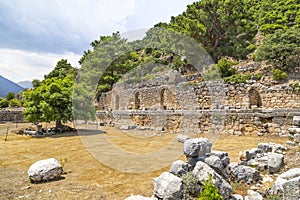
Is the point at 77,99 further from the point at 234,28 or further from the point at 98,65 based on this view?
the point at 234,28

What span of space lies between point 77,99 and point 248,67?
1343cm

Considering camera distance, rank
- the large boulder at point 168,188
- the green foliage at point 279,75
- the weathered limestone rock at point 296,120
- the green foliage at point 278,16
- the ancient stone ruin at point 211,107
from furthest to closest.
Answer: the green foliage at point 278,16
the green foliage at point 279,75
the ancient stone ruin at point 211,107
the weathered limestone rock at point 296,120
the large boulder at point 168,188

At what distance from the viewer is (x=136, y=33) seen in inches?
324

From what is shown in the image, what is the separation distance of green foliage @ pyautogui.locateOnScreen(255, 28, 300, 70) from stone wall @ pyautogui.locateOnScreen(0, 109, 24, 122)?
23.2 m

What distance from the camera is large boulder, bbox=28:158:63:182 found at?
4406mm

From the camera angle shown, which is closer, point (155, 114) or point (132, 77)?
point (155, 114)

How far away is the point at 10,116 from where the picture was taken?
21.6 m

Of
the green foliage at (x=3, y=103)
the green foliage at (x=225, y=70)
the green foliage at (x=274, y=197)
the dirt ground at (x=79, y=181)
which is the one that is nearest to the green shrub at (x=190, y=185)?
the dirt ground at (x=79, y=181)

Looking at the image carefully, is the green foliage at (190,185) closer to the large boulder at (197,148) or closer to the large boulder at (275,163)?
the large boulder at (197,148)

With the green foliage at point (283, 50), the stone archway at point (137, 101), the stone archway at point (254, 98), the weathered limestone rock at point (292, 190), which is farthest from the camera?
the stone archway at point (137, 101)

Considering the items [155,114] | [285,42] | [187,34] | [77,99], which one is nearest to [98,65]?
[77,99]

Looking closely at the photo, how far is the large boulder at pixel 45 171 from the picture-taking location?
4.41 metres

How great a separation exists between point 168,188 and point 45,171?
2.79m

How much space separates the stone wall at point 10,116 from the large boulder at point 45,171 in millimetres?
19904
